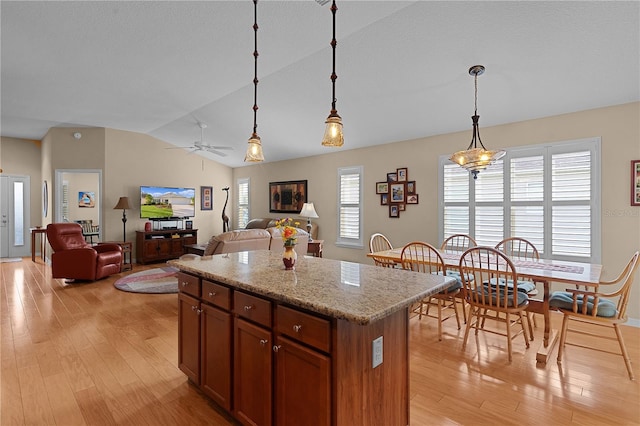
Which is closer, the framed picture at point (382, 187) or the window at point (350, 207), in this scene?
the framed picture at point (382, 187)

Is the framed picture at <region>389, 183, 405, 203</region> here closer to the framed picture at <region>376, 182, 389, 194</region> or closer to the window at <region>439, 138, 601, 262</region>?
the framed picture at <region>376, 182, 389, 194</region>

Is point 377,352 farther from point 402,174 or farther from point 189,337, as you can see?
point 402,174

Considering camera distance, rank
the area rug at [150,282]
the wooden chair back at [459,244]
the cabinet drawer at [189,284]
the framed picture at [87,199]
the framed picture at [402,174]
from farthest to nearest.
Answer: the framed picture at [87,199], the framed picture at [402,174], the area rug at [150,282], the wooden chair back at [459,244], the cabinet drawer at [189,284]

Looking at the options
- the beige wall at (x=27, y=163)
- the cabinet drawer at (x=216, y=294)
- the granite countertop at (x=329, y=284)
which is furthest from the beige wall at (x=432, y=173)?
the beige wall at (x=27, y=163)

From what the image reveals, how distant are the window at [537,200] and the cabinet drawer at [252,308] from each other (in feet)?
12.9

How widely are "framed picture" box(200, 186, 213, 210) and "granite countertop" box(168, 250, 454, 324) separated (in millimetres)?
6632

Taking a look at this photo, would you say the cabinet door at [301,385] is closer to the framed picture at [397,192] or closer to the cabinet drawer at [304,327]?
the cabinet drawer at [304,327]

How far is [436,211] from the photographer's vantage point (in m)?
5.06

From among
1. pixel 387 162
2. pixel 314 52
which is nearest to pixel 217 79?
pixel 314 52

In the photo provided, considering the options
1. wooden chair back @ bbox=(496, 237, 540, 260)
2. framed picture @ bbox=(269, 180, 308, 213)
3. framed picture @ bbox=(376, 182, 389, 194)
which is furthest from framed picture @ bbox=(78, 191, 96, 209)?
wooden chair back @ bbox=(496, 237, 540, 260)

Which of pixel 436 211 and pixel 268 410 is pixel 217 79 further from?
pixel 268 410

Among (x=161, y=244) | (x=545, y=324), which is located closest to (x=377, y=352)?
(x=545, y=324)

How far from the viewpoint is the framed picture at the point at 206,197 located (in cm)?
870

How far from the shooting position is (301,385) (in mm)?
1516
